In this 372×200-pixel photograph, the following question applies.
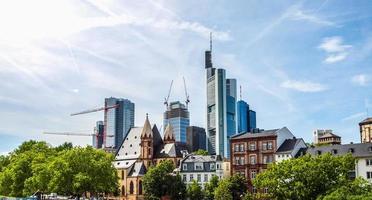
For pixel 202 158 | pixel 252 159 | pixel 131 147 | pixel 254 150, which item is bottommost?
pixel 252 159

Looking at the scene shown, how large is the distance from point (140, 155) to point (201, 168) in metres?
33.0

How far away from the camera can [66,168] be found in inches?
3853

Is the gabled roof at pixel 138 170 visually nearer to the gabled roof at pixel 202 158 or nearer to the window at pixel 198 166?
the gabled roof at pixel 202 158

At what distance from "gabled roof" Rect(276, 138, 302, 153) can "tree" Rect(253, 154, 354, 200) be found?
31.2 metres

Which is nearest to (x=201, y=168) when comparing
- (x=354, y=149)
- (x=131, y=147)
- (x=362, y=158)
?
(x=131, y=147)

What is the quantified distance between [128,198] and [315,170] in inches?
3595

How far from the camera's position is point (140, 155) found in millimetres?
164750

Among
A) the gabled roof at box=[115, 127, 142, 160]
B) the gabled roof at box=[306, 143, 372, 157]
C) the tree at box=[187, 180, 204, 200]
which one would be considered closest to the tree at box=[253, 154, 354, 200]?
the gabled roof at box=[306, 143, 372, 157]

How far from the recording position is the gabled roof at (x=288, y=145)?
112 m

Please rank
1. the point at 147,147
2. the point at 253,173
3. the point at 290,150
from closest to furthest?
the point at 290,150, the point at 253,173, the point at 147,147

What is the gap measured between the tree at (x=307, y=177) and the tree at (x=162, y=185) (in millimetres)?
45027

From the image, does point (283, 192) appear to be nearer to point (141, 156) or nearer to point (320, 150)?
point (320, 150)

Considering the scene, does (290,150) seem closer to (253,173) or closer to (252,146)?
(252,146)

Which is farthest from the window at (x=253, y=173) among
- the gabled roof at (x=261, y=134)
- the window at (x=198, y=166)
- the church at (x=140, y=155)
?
the church at (x=140, y=155)
